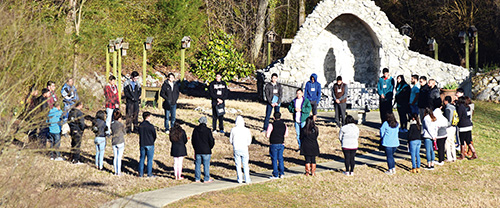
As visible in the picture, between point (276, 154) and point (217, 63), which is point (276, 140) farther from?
point (217, 63)

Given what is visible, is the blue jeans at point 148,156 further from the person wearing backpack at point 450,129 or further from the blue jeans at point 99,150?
the person wearing backpack at point 450,129

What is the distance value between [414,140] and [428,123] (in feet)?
2.03

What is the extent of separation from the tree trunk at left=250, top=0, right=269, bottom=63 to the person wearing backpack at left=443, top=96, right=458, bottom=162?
83.0 feet

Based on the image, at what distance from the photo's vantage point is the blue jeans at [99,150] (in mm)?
12781

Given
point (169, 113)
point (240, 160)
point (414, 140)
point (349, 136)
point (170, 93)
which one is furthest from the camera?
point (169, 113)

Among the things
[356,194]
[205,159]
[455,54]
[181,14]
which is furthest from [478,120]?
[181,14]

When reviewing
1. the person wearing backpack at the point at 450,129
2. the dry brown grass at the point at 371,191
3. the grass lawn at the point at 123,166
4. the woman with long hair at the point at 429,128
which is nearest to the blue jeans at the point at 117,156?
the grass lawn at the point at 123,166

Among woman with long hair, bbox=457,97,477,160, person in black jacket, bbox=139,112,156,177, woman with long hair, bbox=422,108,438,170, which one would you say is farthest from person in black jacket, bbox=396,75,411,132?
person in black jacket, bbox=139,112,156,177

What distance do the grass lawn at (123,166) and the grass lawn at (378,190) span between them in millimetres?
1481

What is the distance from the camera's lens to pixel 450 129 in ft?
48.1

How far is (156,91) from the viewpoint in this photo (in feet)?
74.8

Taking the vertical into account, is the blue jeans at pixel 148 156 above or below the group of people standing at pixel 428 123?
below

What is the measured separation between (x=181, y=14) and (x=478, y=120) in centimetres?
1967

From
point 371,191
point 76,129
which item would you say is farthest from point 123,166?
point 371,191
